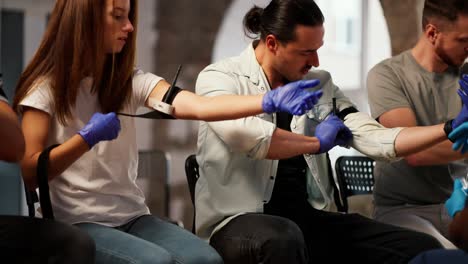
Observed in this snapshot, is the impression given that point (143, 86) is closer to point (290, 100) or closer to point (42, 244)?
point (290, 100)

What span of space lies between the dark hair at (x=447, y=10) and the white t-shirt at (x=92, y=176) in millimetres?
1110

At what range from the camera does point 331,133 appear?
216cm

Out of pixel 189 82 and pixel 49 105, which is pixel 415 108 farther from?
pixel 189 82

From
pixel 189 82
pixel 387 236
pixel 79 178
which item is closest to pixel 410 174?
pixel 387 236

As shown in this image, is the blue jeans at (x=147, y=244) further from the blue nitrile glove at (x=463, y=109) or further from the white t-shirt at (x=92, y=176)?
the blue nitrile glove at (x=463, y=109)

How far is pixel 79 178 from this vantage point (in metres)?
1.93

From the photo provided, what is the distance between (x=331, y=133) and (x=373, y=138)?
5.5 inches

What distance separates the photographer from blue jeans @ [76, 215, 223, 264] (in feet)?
5.82

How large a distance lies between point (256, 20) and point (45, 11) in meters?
1.88

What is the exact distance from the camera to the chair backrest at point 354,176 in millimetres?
2592

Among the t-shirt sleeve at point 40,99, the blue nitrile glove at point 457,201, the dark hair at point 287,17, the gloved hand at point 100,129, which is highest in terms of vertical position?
the dark hair at point 287,17

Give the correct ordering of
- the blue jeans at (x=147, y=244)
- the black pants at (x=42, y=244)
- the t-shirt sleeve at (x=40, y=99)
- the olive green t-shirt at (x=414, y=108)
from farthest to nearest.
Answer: the olive green t-shirt at (x=414, y=108)
the t-shirt sleeve at (x=40, y=99)
the blue jeans at (x=147, y=244)
the black pants at (x=42, y=244)

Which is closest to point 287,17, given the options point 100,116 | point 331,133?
point 331,133

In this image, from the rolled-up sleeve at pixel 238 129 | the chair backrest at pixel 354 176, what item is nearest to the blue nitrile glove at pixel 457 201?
the rolled-up sleeve at pixel 238 129
